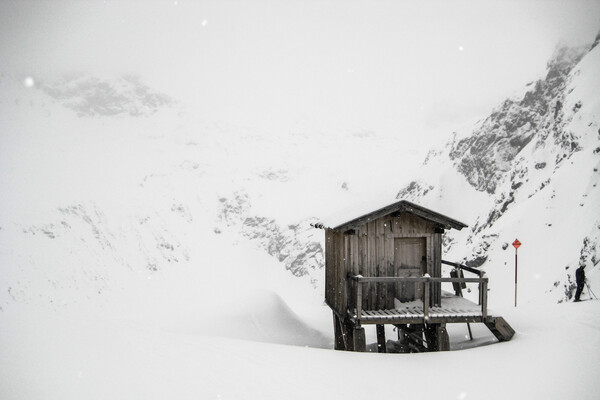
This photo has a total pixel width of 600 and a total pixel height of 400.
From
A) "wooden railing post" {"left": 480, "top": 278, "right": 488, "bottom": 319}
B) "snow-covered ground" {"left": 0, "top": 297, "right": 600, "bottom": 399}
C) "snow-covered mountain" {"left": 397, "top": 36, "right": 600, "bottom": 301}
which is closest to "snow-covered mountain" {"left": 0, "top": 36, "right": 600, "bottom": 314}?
"snow-covered mountain" {"left": 397, "top": 36, "right": 600, "bottom": 301}

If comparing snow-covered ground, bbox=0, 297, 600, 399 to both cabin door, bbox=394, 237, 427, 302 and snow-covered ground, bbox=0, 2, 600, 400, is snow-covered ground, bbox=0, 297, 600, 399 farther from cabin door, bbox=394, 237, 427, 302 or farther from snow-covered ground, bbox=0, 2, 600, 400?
cabin door, bbox=394, 237, 427, 302

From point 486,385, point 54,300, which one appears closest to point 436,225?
point 486,385

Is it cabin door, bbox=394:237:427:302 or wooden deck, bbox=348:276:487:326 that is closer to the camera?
wooden deck, bbox=348:276:487:326

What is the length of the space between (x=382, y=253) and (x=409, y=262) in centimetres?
98

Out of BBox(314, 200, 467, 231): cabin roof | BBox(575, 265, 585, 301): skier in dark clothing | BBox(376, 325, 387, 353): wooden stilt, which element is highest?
BBox(314, 200, 467, 231): cabin roof

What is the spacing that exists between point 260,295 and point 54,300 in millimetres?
14383

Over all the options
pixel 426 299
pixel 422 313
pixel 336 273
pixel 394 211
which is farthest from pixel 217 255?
pixel 426 299

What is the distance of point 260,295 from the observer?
18.7 m

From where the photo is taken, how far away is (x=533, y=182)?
30.6m

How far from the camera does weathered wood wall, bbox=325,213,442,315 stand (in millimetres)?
11758

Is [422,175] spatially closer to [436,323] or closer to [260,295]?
[260,295]

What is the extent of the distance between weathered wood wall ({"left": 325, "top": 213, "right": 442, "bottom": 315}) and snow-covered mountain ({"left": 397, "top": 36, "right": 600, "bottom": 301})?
10502 mm

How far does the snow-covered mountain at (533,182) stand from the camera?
2186 cm

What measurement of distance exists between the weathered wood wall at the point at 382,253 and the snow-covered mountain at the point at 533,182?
10502mm
